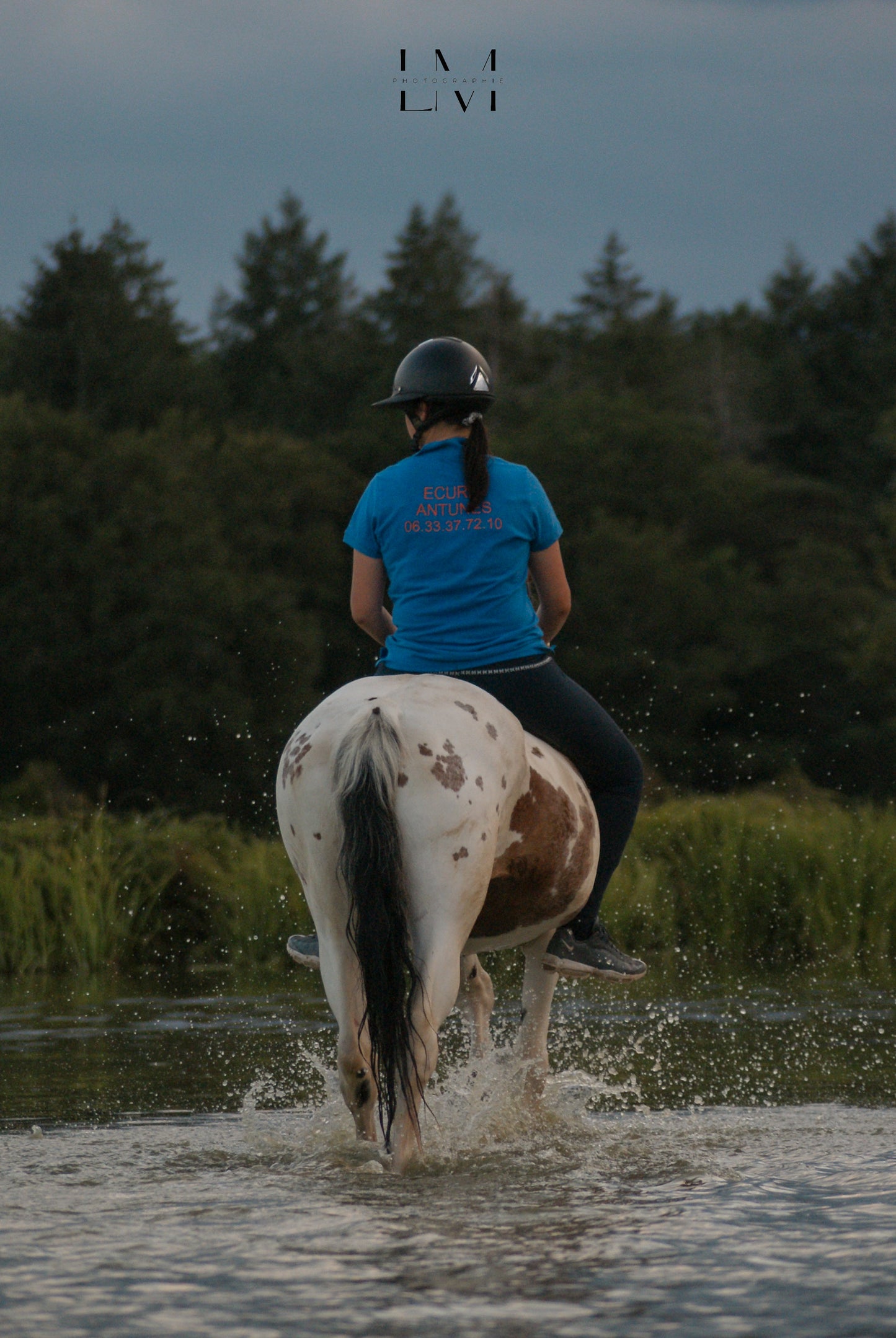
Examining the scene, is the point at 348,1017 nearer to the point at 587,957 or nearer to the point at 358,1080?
the point at 358,1080

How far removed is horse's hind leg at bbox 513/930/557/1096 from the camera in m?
6.41

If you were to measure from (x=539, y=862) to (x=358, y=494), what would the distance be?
40.2 m

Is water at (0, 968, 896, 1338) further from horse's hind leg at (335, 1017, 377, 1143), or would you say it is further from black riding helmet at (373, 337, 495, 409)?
black riding helmet at (373, 337, 495, 409)

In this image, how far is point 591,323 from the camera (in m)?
64.6

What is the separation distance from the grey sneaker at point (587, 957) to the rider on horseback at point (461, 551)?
667 millimetres

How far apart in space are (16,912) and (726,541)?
41952mm

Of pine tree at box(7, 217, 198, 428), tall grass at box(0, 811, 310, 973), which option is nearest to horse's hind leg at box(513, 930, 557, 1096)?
tall grass at box(0, 811, 310, 973)

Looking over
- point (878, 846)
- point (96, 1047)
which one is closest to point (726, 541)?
point (878, 846)

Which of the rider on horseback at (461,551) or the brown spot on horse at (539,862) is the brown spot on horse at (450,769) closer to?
the brown spot on horse at (539,862)

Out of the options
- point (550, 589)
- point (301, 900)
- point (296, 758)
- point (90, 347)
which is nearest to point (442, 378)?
point (550, 589)

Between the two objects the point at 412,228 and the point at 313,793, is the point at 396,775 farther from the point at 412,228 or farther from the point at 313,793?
the point at 412,228

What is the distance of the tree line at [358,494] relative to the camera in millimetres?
41469

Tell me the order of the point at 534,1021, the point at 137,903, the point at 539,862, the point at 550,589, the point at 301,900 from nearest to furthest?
the point at 539,862
the point at 550,589
the point at 534,1021
the point at 137,903
the point at 301,900

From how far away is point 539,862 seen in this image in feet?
18.6
